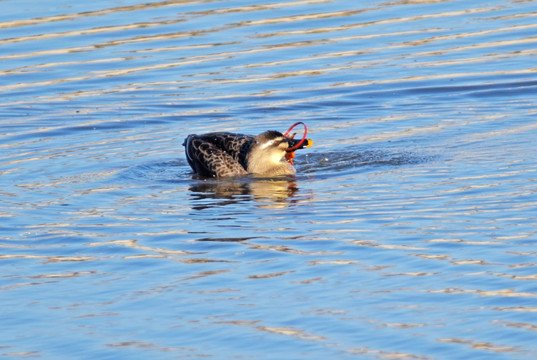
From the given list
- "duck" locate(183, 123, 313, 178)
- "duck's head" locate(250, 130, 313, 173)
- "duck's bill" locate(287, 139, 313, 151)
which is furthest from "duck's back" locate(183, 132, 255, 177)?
"duck's bill" locate(287, 139, 313, 151)

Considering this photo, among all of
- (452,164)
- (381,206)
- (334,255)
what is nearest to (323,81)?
(452,164)

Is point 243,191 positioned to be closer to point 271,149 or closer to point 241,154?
point 271,149

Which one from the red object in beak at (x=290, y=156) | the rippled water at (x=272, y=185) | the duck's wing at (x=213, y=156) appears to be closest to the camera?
the rippled water at (x=272, y=185)

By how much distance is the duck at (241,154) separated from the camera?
1317cm

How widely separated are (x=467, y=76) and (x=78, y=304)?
9929 mm

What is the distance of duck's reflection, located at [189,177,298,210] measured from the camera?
38.8ft

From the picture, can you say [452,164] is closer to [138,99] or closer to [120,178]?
[120,178]

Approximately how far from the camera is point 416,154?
13.3m

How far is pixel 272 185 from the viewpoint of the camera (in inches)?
508

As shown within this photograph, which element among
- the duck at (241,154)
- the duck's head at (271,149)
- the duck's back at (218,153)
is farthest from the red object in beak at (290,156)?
the duck's back at (218,153)

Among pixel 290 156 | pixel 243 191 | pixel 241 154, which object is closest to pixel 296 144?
pixel 290 156

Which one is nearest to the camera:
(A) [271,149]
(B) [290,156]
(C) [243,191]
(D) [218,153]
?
(C) [243,191]

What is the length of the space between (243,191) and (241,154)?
3.17 feet

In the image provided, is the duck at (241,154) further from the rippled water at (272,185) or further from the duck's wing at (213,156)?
the rippled water at (272,185)
